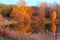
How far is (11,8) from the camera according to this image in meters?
9.46

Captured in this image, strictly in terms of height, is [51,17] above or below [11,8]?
below


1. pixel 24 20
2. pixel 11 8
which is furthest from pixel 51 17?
pixel 11 8

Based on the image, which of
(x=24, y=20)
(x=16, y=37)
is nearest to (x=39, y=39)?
(x=16, y=37)

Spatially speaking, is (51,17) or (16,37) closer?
(16,37)

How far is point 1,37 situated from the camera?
4129mm

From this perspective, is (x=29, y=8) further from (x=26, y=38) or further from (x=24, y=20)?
(x=26, y=38)

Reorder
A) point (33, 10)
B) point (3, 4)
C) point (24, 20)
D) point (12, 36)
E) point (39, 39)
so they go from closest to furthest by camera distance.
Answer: point (39, 39) < point (12, 36) < point (3, 4) < point (24, 20) < point (33, 10)

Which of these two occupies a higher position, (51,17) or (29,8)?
(29,8)

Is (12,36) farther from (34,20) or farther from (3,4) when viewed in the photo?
(34,20)

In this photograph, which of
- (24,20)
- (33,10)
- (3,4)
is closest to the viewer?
(3,4)

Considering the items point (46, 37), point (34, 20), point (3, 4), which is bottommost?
point (34, 20)

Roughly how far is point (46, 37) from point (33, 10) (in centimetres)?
718

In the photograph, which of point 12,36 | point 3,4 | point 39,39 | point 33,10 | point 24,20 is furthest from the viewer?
point 33,10

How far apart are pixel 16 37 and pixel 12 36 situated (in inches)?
5.9
